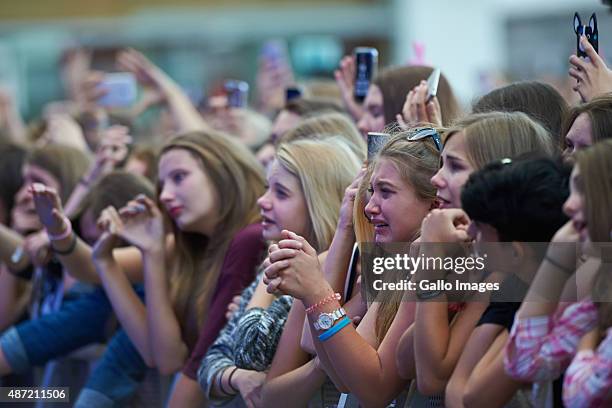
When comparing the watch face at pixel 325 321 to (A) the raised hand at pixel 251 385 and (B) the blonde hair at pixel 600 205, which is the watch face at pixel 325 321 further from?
(B) the blonde hair at pixel 600 205

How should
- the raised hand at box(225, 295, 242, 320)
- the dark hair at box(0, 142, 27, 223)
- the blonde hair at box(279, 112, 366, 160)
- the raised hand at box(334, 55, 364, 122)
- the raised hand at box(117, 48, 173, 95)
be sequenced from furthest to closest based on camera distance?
the raised hand at box(117, 48, 173, 95), the dark hair at box(0, 142, 27, 223), the raised hand at box(334, 55, 364, 122), the blonde hair at box(279, 112, 366, 160), the raised hand at box(225, 295, 242, 320)

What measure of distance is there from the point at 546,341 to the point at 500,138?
0.63 meters

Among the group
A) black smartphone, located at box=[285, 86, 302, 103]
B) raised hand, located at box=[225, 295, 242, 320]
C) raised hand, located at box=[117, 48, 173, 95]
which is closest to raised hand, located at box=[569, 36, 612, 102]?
raised hand, located at box=[225, 295, 242, 320]

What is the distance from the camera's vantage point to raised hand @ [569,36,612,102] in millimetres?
3525

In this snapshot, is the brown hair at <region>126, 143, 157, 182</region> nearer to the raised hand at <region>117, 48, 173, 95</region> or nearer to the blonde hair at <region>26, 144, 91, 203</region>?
the blonde hair at <region>26, 144, 91, 203</region>

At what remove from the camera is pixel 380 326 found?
130 inches

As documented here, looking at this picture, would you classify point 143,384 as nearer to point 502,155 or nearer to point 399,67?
point 399,67

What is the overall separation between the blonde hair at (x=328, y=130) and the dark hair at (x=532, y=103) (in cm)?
71

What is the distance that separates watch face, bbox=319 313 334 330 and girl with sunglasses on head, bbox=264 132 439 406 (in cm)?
1

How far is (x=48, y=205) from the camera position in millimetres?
4719

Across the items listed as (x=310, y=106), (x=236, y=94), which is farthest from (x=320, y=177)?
(x=236, y=94)

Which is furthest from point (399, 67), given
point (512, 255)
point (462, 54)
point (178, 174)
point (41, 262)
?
point (462, 54)

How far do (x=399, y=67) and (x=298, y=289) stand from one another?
1.77 meters

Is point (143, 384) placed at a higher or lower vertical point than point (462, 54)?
lower
